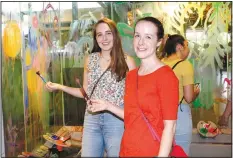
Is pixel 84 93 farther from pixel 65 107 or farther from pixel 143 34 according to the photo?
Result: pixel 65 107

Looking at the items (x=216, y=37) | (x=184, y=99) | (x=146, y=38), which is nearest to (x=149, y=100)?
(x=146, y=38)

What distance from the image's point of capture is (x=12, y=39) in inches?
91.8

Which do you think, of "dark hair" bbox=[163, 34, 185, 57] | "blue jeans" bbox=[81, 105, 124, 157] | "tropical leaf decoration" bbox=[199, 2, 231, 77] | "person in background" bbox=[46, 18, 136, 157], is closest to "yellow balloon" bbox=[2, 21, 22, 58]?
"person in background" bbox=[46, 18, 136, 157]

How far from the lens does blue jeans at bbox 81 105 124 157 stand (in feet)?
5.84

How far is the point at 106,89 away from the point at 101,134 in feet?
0.78

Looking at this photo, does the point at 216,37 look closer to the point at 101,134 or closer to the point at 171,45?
the point at 171,45

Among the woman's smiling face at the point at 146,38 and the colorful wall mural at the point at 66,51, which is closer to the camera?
the woman's smiling face at the point at 146,38

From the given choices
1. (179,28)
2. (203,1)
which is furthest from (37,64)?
(203,1)

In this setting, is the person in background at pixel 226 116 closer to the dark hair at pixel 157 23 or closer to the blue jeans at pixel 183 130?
the blue jeans at pixel 183 130

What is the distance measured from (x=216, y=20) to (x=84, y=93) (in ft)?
4.41

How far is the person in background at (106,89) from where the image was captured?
70.2 inches

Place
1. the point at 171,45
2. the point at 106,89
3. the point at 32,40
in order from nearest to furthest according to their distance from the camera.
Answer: the point at 106,89 < the point at 171,45 < the point at 32,40

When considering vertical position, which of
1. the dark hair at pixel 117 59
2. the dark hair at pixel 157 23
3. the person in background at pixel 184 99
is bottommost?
the person in background at pixel 184 99

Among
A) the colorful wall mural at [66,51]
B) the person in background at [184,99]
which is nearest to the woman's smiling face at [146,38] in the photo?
the person in background at [184,99]
